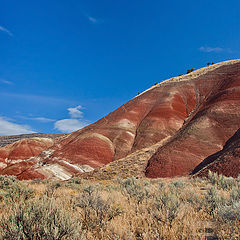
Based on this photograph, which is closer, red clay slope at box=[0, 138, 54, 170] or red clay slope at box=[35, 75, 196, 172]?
red clay slope at box=[35, 75, 196, 172]

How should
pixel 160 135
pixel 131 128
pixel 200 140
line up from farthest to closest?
pixel 131 128 → pixel 160 135 → pixel 200 140

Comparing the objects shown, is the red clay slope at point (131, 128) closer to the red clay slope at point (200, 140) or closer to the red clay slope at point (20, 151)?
the red clay slope at point (200, 140)

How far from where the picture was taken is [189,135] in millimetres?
26641

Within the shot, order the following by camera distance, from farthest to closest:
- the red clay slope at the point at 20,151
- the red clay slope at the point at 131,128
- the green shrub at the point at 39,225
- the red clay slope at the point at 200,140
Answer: the red clay slope at the point at 20,151
the red clay slope at the point at 131,128
the red clay slope at the point at 200,140
the green shrub at the point at 39,225

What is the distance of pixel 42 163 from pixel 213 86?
40.0m

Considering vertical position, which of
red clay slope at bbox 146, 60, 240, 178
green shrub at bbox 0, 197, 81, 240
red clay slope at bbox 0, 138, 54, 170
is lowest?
green shrub at bbox 0, 197, 81, 240

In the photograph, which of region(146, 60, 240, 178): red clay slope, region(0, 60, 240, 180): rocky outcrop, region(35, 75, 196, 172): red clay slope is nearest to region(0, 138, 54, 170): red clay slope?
region(0, 60, 240, 180): rocky outcrop

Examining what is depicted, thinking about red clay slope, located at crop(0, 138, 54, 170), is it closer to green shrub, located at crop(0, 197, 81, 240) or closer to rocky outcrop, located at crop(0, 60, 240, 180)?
rocky outcrop, located at crop(0, 60, 240, 180)

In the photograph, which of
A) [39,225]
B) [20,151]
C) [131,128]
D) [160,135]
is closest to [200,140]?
[160,135]

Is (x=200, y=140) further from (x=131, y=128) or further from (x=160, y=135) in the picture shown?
(x=131, y=128)

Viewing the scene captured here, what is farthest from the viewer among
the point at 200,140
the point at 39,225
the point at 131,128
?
the point at 131,128

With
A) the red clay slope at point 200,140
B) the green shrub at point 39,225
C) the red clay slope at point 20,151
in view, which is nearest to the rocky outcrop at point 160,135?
the red clay slope at point 200,140

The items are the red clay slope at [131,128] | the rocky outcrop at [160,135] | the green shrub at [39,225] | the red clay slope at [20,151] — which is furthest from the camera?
the red clay slope at [20,151]

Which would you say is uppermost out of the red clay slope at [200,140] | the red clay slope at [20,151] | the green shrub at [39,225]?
the red clay slope at [20,151]
